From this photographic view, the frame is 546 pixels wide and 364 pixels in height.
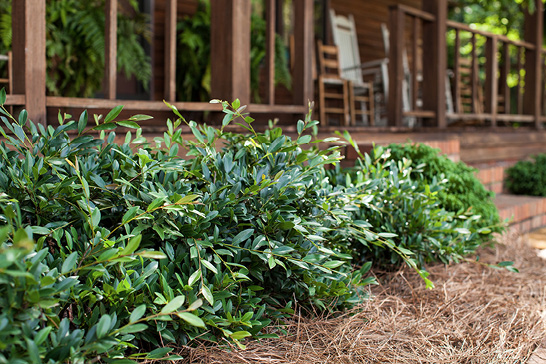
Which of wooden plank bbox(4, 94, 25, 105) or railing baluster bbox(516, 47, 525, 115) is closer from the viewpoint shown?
wooden plank bbox(4, 94, 25, 105)

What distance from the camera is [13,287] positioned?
0.95m

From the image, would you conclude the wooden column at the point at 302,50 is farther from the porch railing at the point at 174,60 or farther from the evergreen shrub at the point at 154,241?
the evergreen shrub at the point at 154,241

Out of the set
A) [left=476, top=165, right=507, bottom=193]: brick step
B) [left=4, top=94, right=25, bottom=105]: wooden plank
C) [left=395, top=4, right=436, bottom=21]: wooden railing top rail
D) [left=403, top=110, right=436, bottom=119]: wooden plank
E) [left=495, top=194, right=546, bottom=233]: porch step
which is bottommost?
[left=495, top=194, right=546, bottom=233]: porch step

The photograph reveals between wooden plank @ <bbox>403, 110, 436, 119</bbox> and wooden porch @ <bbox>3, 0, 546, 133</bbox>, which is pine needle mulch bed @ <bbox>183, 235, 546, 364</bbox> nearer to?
wooden porch @ <bbox>3, 0, 546, 133</bbox>

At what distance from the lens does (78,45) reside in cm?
416

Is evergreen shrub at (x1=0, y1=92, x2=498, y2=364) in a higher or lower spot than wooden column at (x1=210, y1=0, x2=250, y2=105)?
lower

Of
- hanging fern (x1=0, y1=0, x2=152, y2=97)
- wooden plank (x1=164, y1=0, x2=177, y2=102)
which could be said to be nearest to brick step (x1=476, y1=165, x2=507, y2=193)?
wooden plank (x1=164, y1=0, x2=177, y2=102)

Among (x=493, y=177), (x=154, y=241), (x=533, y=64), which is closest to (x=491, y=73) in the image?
(x=533, y=64)

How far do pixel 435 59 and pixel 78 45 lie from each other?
9.05 feet

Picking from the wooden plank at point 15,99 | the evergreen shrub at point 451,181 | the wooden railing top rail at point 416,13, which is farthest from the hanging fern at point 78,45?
the evergreen shrub at point 451,181

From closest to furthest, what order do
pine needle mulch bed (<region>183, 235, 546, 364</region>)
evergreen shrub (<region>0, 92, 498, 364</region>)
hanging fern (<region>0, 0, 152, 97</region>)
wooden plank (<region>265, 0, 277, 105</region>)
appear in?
evergreen shrub (<region>0, 92, 498, 364</region>), pine needle mulch bed (<region>183, 235, 546, 364</region>), wooden plank (<region>265, 0, 277, 105</region>), hanging fern (<region>0, 0, 152, 97</region>)

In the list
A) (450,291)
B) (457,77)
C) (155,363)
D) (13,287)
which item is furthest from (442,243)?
(457,77)

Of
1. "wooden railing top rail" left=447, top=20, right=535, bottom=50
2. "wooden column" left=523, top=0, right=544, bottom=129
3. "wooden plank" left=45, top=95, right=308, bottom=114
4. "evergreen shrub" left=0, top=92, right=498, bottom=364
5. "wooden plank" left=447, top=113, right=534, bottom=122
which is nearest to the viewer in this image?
"evergreen shrub" left=0, top=92, right=498, bottom=364

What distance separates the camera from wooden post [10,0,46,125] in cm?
194
